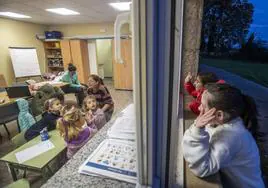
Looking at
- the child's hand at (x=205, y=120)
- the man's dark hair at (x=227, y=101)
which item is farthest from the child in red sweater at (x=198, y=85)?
the child's hand at (x=205, y=120)

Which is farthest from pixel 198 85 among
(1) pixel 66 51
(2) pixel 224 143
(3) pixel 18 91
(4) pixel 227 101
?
(1) pixel 66 51

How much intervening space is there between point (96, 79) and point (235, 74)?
1712mm

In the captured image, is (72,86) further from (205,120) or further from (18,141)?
(205,120)

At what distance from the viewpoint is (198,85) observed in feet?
5.65

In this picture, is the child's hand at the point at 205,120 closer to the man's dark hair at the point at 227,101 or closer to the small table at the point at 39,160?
the man's dark hair at the point at 227,101

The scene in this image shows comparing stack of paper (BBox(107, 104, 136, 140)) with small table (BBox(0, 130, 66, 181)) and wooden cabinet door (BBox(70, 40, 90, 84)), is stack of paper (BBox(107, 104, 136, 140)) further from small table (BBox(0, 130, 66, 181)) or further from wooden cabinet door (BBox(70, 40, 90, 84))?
wooden cabinet door (BBox(70, 40, 90, 84))

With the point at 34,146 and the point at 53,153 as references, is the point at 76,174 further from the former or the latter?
the point at 34,146

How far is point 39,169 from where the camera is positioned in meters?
1.25

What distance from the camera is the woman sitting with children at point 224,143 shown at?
2.39 ft

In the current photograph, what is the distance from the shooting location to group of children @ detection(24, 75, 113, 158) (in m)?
1.26

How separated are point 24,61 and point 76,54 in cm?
160

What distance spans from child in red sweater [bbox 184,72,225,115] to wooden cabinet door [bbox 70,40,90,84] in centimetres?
469

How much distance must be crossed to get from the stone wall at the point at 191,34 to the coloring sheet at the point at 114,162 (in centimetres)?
161

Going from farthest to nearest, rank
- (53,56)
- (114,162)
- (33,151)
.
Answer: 1. (53,56)
2. (33,151)
3. (114,162)
